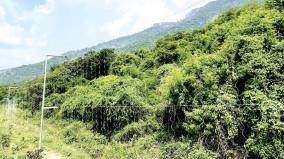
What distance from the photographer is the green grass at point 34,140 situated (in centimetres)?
1795

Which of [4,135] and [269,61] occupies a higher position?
[269,61]

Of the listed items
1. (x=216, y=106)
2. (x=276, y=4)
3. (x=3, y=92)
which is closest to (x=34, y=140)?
(x=216, y=106)

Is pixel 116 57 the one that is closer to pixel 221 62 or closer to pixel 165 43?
pixel 165 43

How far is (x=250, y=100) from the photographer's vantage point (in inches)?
551

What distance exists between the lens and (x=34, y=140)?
20.5 metres

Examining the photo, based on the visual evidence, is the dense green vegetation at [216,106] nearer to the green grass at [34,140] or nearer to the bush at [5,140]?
the green grass at [34,140]

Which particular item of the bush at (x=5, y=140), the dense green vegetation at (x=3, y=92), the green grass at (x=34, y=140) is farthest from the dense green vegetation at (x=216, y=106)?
the dense green vegetation at (x=3, y=92)

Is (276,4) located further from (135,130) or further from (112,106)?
(112,106)

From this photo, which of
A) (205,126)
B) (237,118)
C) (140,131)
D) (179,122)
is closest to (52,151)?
(140,131)

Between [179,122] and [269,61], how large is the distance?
450 centimetres

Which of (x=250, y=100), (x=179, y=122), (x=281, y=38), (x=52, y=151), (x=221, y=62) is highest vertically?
(x=281, y=38)

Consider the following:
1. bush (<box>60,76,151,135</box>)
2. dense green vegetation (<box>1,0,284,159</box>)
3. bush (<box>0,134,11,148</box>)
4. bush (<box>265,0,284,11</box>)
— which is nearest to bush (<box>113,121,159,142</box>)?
dense green vegetation (<box>1,0,284,159</box>)

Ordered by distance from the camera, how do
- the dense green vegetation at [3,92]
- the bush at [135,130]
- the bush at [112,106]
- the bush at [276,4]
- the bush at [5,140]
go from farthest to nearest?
the dense green vegetation at [3,92], the bush at [112,106], the bush at [5,140], the bush at [135,130], the bush at [276,4]

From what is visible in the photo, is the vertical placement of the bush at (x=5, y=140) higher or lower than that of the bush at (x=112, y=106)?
lower
